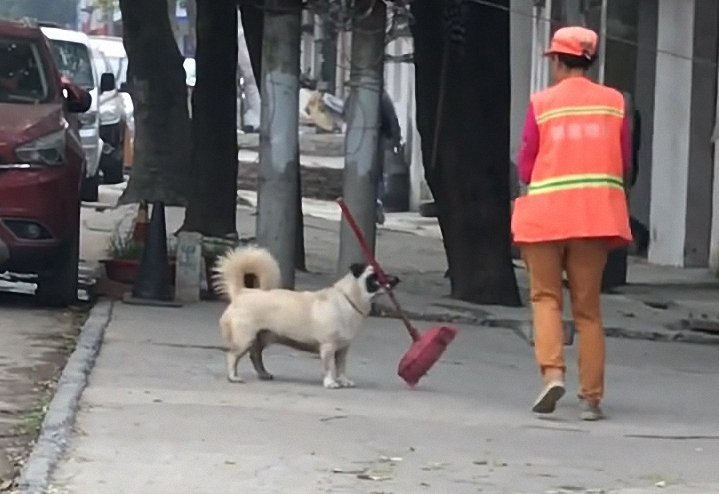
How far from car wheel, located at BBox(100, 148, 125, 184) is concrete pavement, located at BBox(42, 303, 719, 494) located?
17771mm

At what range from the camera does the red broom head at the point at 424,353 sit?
33.2ft

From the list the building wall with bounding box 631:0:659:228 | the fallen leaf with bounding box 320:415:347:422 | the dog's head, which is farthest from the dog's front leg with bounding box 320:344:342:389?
the building wall with bounding box 631:0:659:228

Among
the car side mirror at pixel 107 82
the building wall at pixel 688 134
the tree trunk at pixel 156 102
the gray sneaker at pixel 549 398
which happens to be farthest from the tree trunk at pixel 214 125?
the gray sneaker at pixel 549 398

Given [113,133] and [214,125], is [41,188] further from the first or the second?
[113,133]

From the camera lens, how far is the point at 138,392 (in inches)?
381

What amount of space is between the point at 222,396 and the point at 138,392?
15.7 inches

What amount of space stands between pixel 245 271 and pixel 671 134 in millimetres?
10361

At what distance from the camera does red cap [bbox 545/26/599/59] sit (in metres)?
9.34

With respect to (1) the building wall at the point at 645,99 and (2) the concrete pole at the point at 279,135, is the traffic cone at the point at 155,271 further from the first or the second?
(1) the building wall at the point at 645,99

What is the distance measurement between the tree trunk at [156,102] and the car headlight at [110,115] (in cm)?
573

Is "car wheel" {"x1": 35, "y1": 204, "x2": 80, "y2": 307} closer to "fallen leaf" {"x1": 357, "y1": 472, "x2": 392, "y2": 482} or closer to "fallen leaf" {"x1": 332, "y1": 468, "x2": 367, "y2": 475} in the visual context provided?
"fallen leaf" {"x1": 332, "y1": 468, "x2": 367, "y2": 475}

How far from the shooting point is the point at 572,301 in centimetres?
944

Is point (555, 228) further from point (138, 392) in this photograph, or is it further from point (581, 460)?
point (138, 392)

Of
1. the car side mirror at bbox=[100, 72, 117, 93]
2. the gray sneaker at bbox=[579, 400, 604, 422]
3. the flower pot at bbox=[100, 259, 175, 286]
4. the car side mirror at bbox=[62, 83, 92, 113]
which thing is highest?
the car side mirror at bbox=[62, 83, 92, 113]
